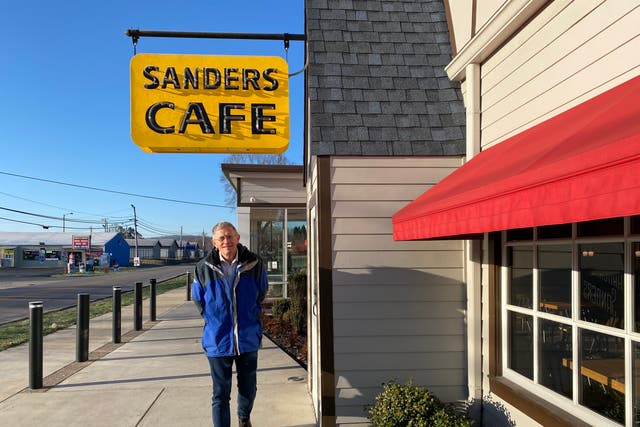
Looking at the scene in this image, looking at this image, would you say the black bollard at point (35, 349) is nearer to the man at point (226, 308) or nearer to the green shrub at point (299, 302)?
the man at point (226, 308)

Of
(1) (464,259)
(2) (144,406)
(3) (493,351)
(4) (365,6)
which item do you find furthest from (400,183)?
(2) (144,406)

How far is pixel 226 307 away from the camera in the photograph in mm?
3549

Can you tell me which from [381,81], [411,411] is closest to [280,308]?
[381,81]

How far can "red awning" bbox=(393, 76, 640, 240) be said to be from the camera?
154 cm

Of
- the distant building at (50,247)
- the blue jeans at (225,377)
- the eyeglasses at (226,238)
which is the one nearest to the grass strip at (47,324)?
the blue jeans at (225,377)

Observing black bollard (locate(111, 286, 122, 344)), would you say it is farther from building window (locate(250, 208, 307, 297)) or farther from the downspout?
the downspout

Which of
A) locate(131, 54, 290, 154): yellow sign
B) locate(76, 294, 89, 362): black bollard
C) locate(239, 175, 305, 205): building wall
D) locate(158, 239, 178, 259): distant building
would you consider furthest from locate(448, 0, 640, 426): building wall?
locate(158, 239, 178, 259): distant building

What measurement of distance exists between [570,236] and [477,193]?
0.83 metres

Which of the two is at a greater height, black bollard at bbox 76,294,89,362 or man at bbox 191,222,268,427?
man at bbox 191,222,268,427

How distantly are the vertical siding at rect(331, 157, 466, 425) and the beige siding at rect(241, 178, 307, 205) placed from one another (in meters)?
7.14

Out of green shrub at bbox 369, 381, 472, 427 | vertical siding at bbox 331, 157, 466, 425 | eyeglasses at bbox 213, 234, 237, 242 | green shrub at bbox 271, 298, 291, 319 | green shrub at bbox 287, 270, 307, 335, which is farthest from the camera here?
green shrub at bbox 271, 298, 291, 319

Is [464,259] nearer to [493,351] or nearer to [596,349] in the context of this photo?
[493,351]

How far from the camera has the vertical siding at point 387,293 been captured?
3.98 meters

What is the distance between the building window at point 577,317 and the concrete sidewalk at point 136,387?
216cm
